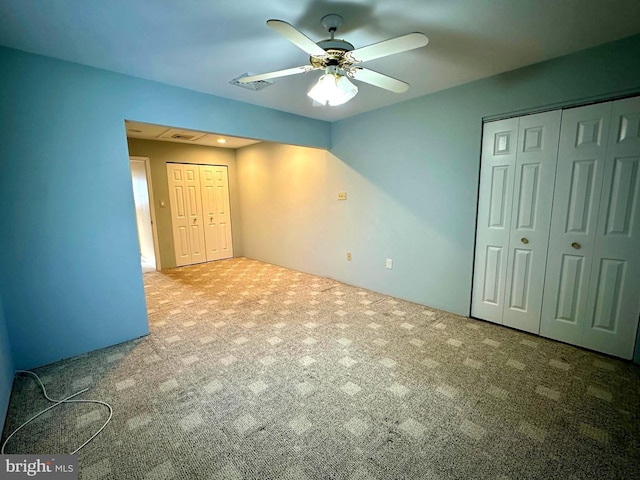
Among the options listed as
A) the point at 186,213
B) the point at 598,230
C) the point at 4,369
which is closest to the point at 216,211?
the point at 186,213

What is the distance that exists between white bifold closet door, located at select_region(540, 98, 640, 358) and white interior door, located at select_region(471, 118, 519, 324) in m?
0.36

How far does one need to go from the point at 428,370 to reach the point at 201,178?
17.3 ft

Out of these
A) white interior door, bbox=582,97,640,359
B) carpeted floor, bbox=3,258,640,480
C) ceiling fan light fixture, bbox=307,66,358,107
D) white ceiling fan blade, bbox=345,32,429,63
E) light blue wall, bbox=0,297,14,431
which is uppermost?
white ceiling fan blade, bbox=345,32,429,63

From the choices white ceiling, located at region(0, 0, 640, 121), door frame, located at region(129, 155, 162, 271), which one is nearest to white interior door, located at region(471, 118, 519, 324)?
white ceiling, located at region(0, 0, 640, 121)

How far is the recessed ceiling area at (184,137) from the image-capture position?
4.16m

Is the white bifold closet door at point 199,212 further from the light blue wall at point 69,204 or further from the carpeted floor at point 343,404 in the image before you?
the light blue wall at point 69,204

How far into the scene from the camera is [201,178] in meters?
5.63

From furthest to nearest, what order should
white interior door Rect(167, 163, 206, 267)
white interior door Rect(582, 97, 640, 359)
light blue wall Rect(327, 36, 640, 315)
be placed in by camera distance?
1. white interior door Rect(167, 163, 206, 267)
2. light blue wall Rect(327, 36, 640, 315)
3. white interior door Rect(582, 97, 640, 359)

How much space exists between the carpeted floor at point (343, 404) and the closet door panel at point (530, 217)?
30 cm

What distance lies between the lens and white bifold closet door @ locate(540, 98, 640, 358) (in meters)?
2.10

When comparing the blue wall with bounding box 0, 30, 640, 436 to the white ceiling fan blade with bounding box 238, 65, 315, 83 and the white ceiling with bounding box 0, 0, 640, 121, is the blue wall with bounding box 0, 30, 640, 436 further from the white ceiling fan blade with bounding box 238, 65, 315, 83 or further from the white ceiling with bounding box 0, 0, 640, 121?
the white ceiling fan blade with bounding box 238, 65, 315, 83

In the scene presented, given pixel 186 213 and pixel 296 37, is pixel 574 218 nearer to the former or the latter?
pixel 296 37

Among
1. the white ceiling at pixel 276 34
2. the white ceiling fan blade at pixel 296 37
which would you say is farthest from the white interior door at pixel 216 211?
the white ceiling fan blade at pixel 296 37

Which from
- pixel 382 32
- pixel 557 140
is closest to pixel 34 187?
pixel 382 32
